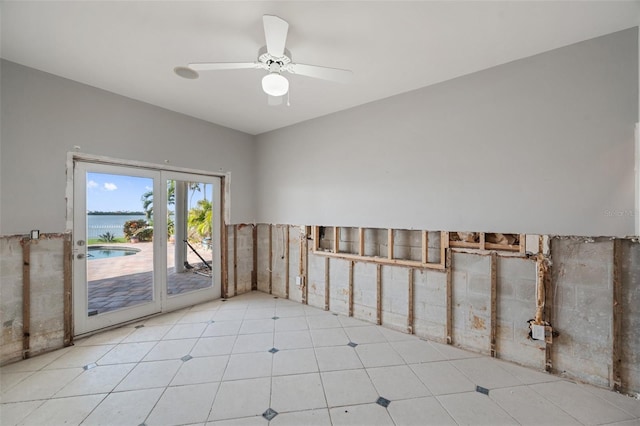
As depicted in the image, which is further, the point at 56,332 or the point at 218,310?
the point at 218,310

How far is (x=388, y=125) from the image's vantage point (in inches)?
131

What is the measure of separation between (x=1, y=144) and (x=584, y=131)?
5.52 meters

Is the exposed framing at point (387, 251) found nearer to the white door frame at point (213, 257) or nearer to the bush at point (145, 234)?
the white door frame at point (213, 257)

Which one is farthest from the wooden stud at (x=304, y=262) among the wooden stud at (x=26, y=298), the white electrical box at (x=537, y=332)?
the wooden stud at (x=26, y=298)

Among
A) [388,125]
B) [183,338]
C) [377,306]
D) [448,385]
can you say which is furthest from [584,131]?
[183,338]

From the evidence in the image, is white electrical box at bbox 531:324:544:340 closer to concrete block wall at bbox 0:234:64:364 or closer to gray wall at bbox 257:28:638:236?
gray wall at bbox 257:28:638:236

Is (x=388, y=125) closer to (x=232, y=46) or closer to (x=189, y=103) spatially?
(x=232, y=46)

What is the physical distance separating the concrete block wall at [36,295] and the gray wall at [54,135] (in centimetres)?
20

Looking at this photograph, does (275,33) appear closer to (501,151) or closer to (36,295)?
(501,151)

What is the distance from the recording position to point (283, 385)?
221 centimetres

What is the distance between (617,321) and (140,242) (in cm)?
528

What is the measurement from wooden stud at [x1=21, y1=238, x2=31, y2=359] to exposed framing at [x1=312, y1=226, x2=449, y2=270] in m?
3.31

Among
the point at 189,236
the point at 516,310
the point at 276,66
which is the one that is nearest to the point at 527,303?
the point at 516,310

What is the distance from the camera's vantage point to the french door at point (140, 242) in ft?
9.93
